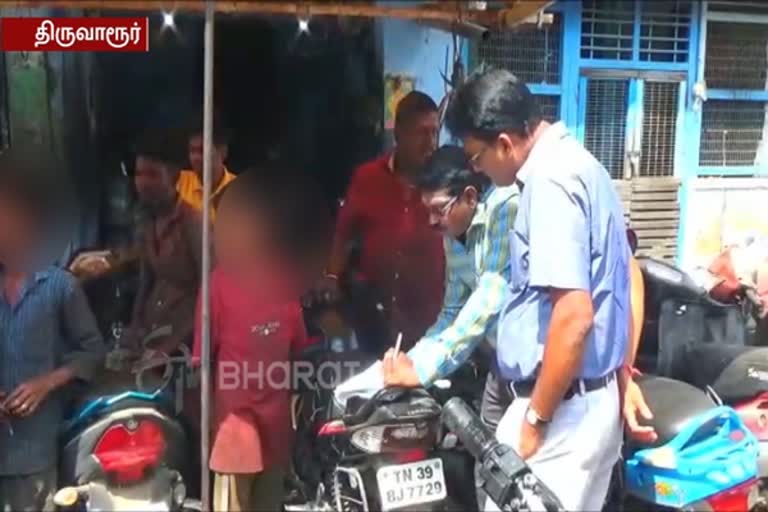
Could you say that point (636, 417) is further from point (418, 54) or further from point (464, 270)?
point (418, 54)

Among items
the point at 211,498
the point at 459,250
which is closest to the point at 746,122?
the point at 459,250

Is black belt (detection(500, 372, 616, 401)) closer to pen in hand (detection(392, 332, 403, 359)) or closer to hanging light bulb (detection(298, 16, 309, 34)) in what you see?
pen in hand (detection(392, 332, 403, 359))

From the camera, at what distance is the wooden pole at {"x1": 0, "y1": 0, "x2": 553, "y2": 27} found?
2.92 metres

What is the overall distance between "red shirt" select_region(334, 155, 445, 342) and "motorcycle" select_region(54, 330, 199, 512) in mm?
964

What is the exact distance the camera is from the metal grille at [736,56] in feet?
15.1

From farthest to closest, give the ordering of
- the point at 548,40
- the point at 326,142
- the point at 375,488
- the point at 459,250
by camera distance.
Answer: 1. the point at 548,40
2. the point at 326,142
3. the point at 459,250
4. the point at 375,488

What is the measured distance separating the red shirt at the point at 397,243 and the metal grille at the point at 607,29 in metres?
1.38

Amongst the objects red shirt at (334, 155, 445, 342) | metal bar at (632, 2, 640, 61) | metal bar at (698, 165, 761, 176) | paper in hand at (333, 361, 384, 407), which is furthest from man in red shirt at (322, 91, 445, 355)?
metal bar at (698, 165, 761, 176)

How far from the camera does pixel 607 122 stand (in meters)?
4.66

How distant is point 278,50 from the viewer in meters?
3.98

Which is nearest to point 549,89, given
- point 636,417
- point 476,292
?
point 476,292

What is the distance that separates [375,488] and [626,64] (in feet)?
8.80

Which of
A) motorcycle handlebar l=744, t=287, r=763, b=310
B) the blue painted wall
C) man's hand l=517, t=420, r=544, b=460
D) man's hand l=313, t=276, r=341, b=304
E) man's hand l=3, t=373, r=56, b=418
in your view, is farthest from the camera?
the blue painted wall

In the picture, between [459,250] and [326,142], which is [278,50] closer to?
[326,142]
